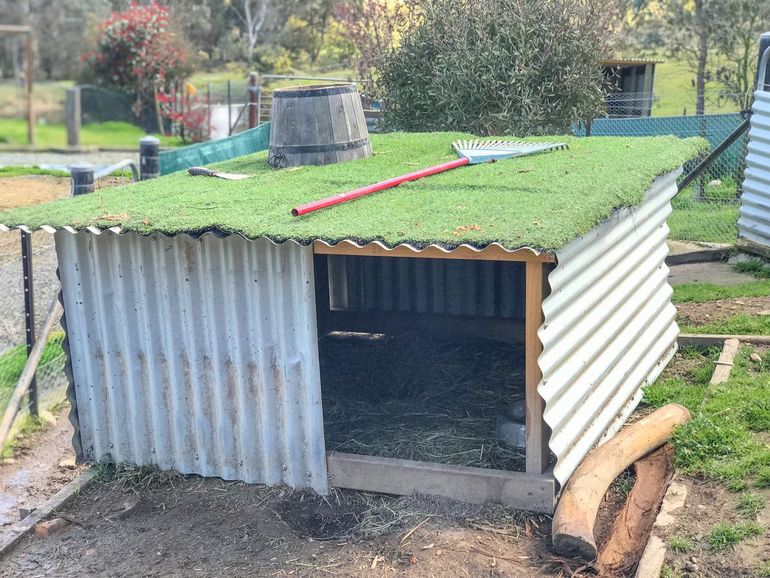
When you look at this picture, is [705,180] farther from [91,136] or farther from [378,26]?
[91,136]

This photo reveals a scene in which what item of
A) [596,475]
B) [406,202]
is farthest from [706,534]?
[406,202]

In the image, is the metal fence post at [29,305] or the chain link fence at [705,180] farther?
the chain link fence at [705,180]

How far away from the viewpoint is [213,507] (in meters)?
6.05

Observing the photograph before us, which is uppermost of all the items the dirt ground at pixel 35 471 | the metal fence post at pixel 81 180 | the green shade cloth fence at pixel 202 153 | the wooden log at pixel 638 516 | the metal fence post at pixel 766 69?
the metal fence post at pixel 766 69

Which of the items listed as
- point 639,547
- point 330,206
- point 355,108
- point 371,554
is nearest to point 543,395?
point 639,547

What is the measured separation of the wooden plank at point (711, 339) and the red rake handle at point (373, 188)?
8.85 ft

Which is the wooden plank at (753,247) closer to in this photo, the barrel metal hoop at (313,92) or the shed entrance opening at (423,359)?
the shed entrance opening at (423,359)

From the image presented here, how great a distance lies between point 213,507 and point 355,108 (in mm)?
3376

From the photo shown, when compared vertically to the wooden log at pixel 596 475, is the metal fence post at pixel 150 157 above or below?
above

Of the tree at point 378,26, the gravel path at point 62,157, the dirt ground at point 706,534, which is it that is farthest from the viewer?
the gravel path at point 62,157

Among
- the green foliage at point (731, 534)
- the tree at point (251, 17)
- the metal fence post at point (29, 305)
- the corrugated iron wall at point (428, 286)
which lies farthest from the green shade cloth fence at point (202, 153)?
the tree at point (251, 17)

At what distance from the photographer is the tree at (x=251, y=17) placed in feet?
106

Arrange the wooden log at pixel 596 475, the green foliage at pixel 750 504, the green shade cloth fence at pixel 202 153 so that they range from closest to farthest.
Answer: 1. the wooden log at pixel 596 475
2. the green foliage at pixel 750 504
3. the green shade cloth fence at pixel 202 153

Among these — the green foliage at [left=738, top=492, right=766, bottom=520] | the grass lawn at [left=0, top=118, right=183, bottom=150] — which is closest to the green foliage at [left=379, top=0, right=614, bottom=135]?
the green foliage at [left=738, top=492, right=766, bottom=520]
